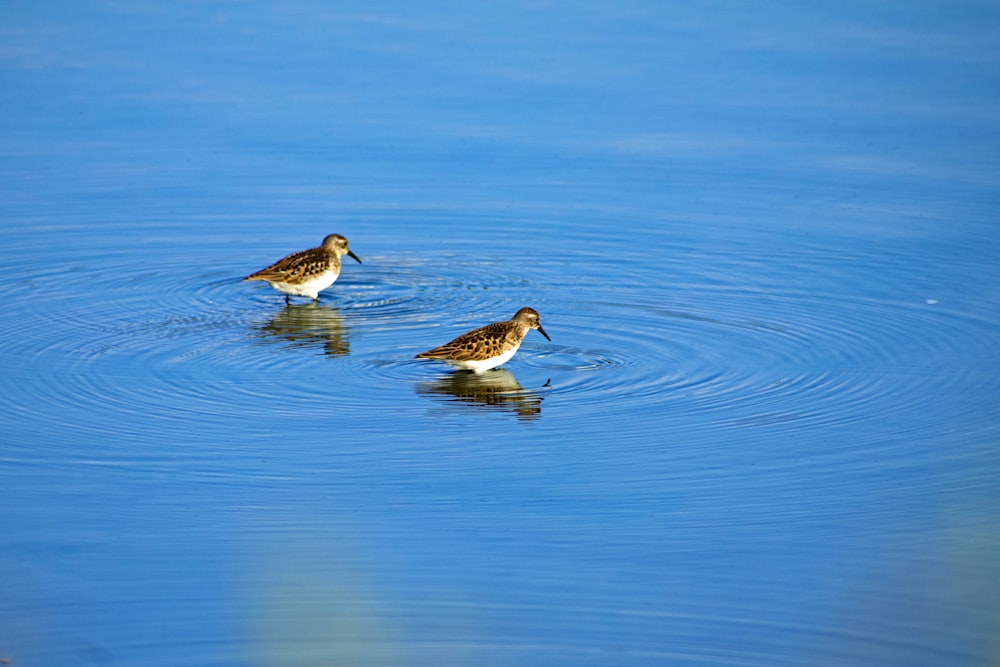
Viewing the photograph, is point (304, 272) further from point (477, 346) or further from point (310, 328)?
point (477, 346)

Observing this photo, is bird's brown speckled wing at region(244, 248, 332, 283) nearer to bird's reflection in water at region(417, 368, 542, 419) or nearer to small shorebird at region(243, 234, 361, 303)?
small shorebird at region(243, 234, 361, 303)

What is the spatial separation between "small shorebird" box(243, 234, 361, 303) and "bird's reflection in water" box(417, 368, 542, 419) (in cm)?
270

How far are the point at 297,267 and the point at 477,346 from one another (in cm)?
318

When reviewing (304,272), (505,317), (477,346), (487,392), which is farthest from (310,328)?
(487,392)

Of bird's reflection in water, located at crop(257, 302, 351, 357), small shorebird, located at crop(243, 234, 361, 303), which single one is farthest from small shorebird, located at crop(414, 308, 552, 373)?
small shorebird, located at crop(243, 234, 361, 303)

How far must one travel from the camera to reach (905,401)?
1303cm

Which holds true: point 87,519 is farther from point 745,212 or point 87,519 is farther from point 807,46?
point 807,46

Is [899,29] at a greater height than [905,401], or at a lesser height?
greater

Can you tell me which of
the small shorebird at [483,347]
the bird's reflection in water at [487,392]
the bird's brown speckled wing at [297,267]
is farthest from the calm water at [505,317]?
the bird's brown speckled wing at [297,267]

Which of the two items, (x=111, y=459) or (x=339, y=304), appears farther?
(x=339, y=304)

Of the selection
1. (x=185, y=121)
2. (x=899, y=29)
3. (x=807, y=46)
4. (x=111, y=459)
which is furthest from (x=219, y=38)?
(x=111, y=459)

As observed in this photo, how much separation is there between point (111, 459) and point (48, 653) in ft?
10.7

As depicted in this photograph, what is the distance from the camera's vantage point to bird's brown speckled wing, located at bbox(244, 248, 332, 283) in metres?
16.3

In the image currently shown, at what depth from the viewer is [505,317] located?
1563cm
